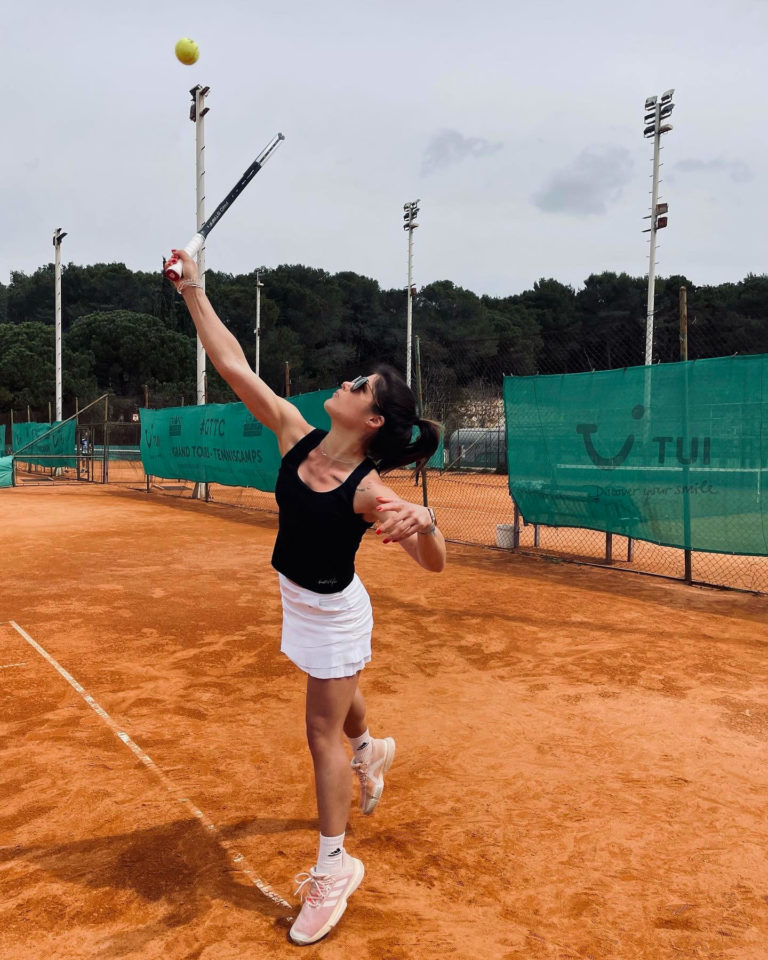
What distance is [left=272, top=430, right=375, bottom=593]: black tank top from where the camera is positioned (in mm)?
2309

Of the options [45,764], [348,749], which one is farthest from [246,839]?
[45,764]

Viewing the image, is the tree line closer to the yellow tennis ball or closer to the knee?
the yellow tennis ball

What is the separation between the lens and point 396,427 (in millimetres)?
2379

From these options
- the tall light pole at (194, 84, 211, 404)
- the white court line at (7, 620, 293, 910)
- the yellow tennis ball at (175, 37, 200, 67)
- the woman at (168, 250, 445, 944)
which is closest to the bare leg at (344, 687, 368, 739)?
the woman at (168, 250, 445, 944)

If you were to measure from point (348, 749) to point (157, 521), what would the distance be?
32.6 ft

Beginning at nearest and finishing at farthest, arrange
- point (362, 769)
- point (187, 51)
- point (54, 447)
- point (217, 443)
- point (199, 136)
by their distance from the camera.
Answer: point (362, 769) < point (187, 51) < point (217, 443) < point (199, 136) < point (54, 447)

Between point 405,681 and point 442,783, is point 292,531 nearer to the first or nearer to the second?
point 442,783

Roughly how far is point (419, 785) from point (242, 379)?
6.50ft

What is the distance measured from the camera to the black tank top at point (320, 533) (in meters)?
2.31

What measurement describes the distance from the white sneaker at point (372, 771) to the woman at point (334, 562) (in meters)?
0.46

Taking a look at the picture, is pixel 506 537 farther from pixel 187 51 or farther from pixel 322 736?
pixel 322 736

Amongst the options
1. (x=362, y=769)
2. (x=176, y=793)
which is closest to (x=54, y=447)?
(x=176, y=793)

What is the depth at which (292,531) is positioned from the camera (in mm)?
2371

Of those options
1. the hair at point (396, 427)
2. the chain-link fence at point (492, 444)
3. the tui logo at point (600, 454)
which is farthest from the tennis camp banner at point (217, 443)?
the hair at point (396, 427)
